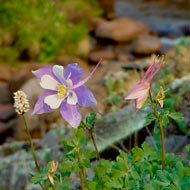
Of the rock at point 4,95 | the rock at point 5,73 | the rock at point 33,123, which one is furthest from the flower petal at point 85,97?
the rock at point 5,73

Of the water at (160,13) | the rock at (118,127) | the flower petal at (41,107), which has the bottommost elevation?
the rock at (118,127)

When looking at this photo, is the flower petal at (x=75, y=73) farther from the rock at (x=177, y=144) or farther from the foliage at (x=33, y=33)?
the foliage at (x=33, y=33)

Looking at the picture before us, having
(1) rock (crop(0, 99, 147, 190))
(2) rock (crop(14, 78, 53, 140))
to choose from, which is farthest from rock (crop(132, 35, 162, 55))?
(1) rock (crop(0, 99, 147, 190))

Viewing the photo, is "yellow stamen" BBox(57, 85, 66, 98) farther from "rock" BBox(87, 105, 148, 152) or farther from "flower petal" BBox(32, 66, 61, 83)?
"rock" BBox(87, 105, 148, 152)

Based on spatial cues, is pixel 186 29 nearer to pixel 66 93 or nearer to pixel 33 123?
pixel 33 123

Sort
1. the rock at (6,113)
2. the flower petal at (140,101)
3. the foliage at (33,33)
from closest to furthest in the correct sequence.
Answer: the flower petal at (140,101) < the rock at (6,113) < the foliage at (33,33)

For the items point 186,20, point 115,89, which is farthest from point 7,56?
point 186,20
